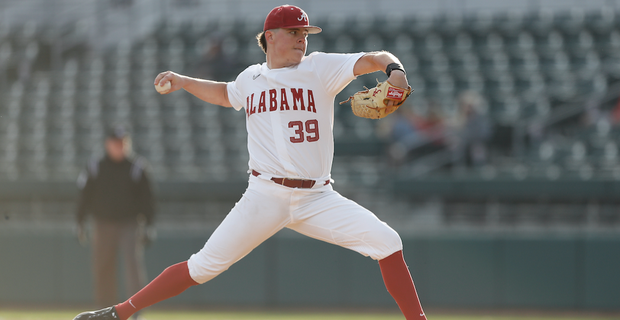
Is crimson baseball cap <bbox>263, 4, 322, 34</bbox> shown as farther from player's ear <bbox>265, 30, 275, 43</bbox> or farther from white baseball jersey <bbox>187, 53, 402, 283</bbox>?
white baseball jersey <bbox>187, 53, 402, 283</bbox>

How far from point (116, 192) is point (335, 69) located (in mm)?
3586

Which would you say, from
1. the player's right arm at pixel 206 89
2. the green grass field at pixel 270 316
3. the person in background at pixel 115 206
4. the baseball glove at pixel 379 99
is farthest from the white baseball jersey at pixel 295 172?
the green grass field at pixel 270 316

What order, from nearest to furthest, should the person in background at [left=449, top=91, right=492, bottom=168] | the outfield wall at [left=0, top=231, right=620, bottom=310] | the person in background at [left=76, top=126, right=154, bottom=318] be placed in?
1. the person in background at [left=76, top=126, right=154, bottom=318]
2. the outfield wall at [left=0, top=231, right=620, bottom=310]
3. the person in background at [left=449, top=91, right=492, bottom=168]

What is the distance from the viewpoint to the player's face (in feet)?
11.6

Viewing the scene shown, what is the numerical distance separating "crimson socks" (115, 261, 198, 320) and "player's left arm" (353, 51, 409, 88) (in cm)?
137

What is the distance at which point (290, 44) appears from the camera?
355cm

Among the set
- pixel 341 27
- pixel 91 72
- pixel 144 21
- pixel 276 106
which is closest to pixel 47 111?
pixel 91 72

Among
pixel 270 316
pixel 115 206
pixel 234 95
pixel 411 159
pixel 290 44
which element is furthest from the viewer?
pixel 411 159

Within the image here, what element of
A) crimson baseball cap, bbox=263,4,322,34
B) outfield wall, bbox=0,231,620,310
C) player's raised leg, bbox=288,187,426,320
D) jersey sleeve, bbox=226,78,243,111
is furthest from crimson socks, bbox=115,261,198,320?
outfield wall, bbox=0,231,620,310

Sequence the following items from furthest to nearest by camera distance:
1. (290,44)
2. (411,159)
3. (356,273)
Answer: (411,159)
(356,273)
(290,44)

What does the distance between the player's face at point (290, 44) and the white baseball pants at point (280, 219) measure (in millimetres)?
633

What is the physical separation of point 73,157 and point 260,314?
13.4 feet

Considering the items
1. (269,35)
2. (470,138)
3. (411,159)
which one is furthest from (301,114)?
(470,138)

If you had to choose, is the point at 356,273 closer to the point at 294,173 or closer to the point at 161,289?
the point at 161,289
